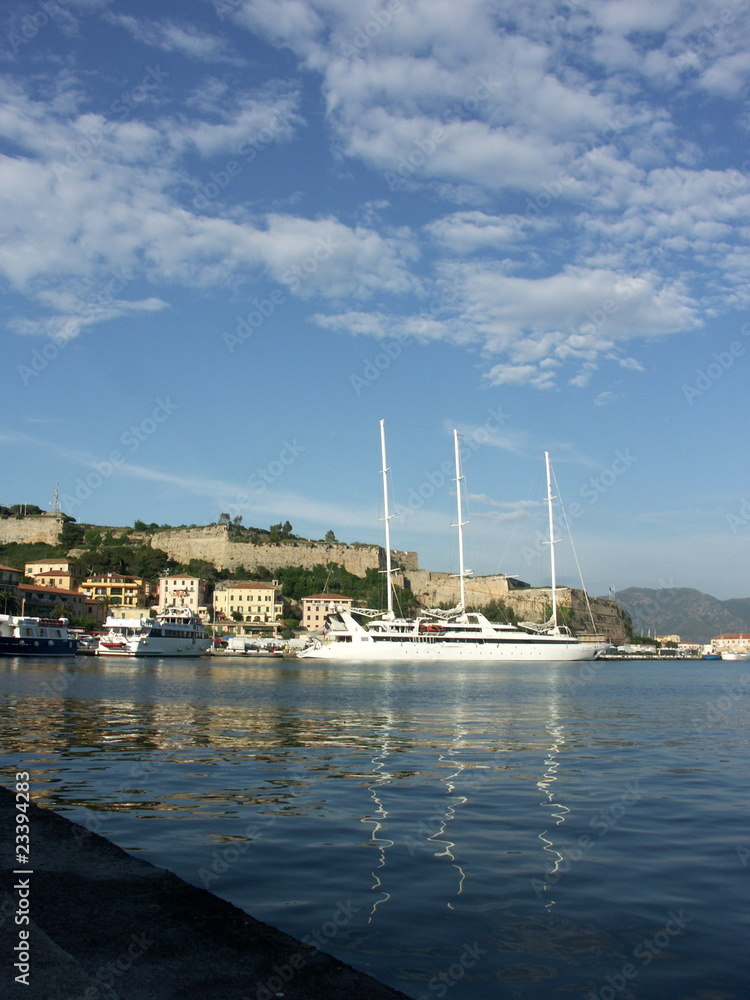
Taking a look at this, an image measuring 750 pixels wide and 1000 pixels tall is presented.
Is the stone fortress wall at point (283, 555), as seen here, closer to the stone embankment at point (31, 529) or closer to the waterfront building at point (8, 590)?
the stone embankment at point (31, 529)

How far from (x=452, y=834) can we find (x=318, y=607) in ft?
296

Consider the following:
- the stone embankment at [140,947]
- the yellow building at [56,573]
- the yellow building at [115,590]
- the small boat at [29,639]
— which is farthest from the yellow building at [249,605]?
the stone embankment at [140,947]

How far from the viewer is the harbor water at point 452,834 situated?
485cm

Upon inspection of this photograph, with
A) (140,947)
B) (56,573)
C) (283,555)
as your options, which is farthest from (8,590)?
(140,947)

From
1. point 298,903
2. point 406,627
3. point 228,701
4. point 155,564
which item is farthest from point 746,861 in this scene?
point 155,564

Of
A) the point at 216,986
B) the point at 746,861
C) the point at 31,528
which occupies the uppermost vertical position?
the point at 31,528

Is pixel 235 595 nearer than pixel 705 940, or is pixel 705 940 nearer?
pixel 705 940

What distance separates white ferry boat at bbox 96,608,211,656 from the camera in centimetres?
5888

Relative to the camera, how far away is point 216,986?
332 centimetres

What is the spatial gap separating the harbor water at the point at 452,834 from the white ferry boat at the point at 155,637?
42.9 m

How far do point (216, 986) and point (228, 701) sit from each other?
802 inches

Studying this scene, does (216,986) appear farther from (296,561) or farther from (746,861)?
(296,561)

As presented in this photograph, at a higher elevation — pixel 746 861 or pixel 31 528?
pixel 31 528

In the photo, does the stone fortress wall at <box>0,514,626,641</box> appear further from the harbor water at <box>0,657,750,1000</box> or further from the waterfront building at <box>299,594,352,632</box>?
the harbor water at <box>0,657,750,1000</box>
